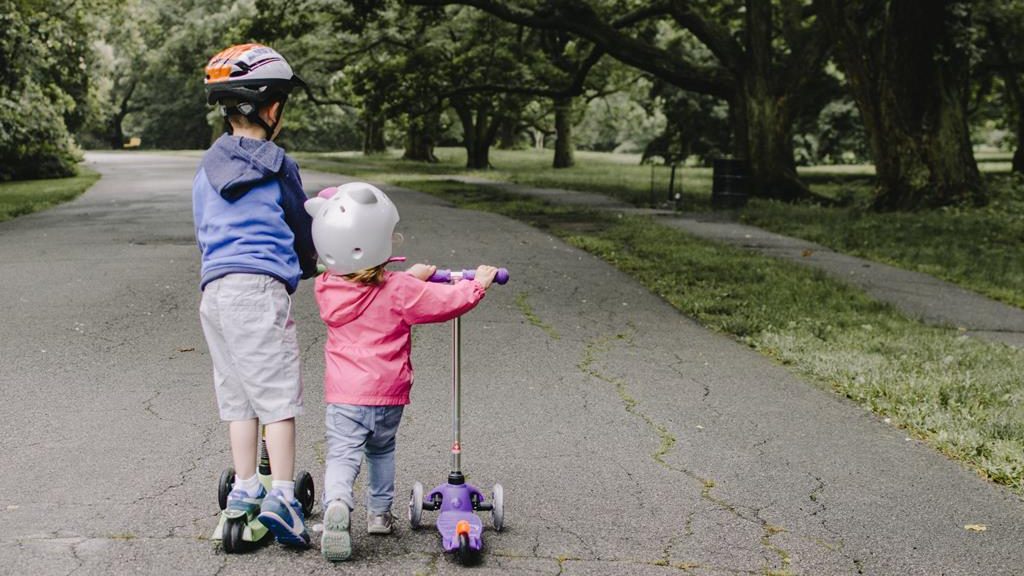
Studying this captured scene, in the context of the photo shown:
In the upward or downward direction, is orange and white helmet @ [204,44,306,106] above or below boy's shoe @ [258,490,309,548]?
above

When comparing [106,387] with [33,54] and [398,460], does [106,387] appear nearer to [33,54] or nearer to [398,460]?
[398,460]

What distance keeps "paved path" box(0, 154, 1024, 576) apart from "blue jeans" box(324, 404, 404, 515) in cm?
21

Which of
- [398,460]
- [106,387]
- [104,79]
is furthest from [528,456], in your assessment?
[104,79]

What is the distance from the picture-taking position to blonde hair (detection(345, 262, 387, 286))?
365cm

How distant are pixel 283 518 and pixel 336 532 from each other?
0.21 metres

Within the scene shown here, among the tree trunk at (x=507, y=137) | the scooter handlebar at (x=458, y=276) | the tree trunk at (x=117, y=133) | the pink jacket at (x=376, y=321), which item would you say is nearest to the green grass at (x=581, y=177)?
the tree trunk at (x=507, y=137)

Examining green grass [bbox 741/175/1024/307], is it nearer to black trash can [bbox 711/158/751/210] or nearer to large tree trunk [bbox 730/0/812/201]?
black trash can [bbox 711/158/751/210]

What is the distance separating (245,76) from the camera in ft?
12.1

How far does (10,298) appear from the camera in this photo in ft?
29.0

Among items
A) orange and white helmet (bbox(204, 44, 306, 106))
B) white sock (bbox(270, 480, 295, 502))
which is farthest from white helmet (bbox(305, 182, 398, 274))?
white sock (bbox(270, 480, 295, 502))

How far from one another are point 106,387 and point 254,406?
2707 mm

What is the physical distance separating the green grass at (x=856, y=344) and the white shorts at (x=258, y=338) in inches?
125

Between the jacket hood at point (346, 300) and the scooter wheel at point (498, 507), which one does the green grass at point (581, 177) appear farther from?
the jacket hood at point (346, 300)

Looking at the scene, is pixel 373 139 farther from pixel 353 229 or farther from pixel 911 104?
pixel 353 229
